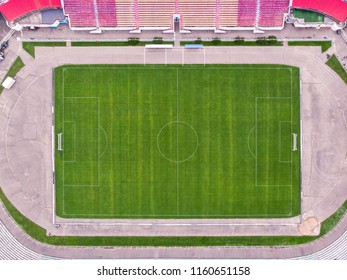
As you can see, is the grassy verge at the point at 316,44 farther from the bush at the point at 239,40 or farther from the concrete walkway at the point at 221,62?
the bush at the point at 239,40

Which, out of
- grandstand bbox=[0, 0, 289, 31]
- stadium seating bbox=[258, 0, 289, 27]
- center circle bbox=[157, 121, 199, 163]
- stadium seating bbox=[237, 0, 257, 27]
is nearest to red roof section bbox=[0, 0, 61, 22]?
grandstand bbox=[0, 0, 289, 31]

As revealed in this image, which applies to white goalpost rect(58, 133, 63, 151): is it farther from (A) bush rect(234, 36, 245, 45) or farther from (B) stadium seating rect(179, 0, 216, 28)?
(A) bush rect(234, 36, 245, 45)

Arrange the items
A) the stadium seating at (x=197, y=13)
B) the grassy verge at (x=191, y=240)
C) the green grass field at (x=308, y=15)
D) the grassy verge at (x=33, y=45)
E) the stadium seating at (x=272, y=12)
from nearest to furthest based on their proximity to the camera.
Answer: the stadium seating at (x=197, y=13)
the stadium seating at (x=272, y=12)
the green grass field at (x=308, y=15)
the grassy verge at (x=191, y=240)
the grassy verge at (x=33, y=45)

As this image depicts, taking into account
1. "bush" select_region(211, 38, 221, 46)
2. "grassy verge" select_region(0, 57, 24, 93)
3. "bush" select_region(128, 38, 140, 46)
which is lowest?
"grassy verge" select_region(0, 57, 24, 93)

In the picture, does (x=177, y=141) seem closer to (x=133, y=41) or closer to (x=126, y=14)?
(x=133, y=41)

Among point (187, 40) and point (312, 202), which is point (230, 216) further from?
point (187, 40)

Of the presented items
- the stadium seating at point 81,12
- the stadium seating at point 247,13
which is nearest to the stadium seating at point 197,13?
the stadium seating at point 247,13
